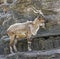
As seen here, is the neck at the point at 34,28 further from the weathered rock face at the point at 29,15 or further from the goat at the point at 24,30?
the weathered rock face at the point at 29,15

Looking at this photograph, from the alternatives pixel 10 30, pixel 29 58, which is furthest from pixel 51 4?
pixel 29 58

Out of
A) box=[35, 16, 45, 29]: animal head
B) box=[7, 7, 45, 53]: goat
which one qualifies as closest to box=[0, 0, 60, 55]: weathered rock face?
box=[7, 7, 45, 53]: goat

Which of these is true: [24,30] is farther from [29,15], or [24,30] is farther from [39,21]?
[29,15]

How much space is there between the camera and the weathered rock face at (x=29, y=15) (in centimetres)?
585

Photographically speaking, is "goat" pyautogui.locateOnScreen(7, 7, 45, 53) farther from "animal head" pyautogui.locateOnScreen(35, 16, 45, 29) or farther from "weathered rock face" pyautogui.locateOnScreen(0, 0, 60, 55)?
"weathered rock face" pyautogui.locateOnScreen(0, 0, 60, 55)

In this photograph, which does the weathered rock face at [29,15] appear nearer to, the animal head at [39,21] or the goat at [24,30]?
the goat at [24,30]

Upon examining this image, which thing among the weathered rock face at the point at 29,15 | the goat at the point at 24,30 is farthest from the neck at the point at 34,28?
the weathered rock face at the point at 29,15

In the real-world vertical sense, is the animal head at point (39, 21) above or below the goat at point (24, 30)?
above

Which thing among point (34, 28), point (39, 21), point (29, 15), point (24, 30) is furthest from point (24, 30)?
point (29, 15)

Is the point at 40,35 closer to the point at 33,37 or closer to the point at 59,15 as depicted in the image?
the point at 33,37

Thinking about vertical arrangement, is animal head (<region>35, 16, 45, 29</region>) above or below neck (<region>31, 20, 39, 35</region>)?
above

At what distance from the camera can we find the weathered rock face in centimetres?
585

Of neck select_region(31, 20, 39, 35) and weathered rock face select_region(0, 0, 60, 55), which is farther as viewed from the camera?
weathered rock face select_region(0, 0, 60, 55)

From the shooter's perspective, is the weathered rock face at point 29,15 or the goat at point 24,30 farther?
the weathered rock face at point 29,15
